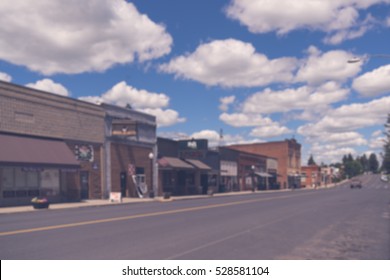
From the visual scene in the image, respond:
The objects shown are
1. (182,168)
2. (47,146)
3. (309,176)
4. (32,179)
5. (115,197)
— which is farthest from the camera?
(309,176)

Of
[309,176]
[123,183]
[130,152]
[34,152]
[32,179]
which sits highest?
[130,152]

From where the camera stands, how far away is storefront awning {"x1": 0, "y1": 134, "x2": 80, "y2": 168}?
27.4 m

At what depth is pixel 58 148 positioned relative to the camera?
106 ft

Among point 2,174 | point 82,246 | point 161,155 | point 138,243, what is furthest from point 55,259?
point 161,155

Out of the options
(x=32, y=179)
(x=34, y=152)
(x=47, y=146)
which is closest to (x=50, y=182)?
(x=32, y=179)

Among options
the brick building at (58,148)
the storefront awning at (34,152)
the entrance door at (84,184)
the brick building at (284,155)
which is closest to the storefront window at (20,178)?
the brick building at (58,148)

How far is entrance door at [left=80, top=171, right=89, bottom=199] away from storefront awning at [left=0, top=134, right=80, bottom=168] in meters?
3.24

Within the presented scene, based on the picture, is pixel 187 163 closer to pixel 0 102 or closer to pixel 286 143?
pixel 0 102

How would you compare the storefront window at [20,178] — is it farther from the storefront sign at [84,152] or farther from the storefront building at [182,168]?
the storefront building at [182,168]

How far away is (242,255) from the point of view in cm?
991

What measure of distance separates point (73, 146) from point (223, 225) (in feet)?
70.8

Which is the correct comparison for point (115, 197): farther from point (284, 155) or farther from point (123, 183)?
point (284, 155)

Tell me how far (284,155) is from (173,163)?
60.9 metres

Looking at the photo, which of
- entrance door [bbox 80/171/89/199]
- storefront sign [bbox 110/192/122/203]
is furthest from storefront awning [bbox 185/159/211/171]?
storefront sign [bbox 110/192/122/203]
